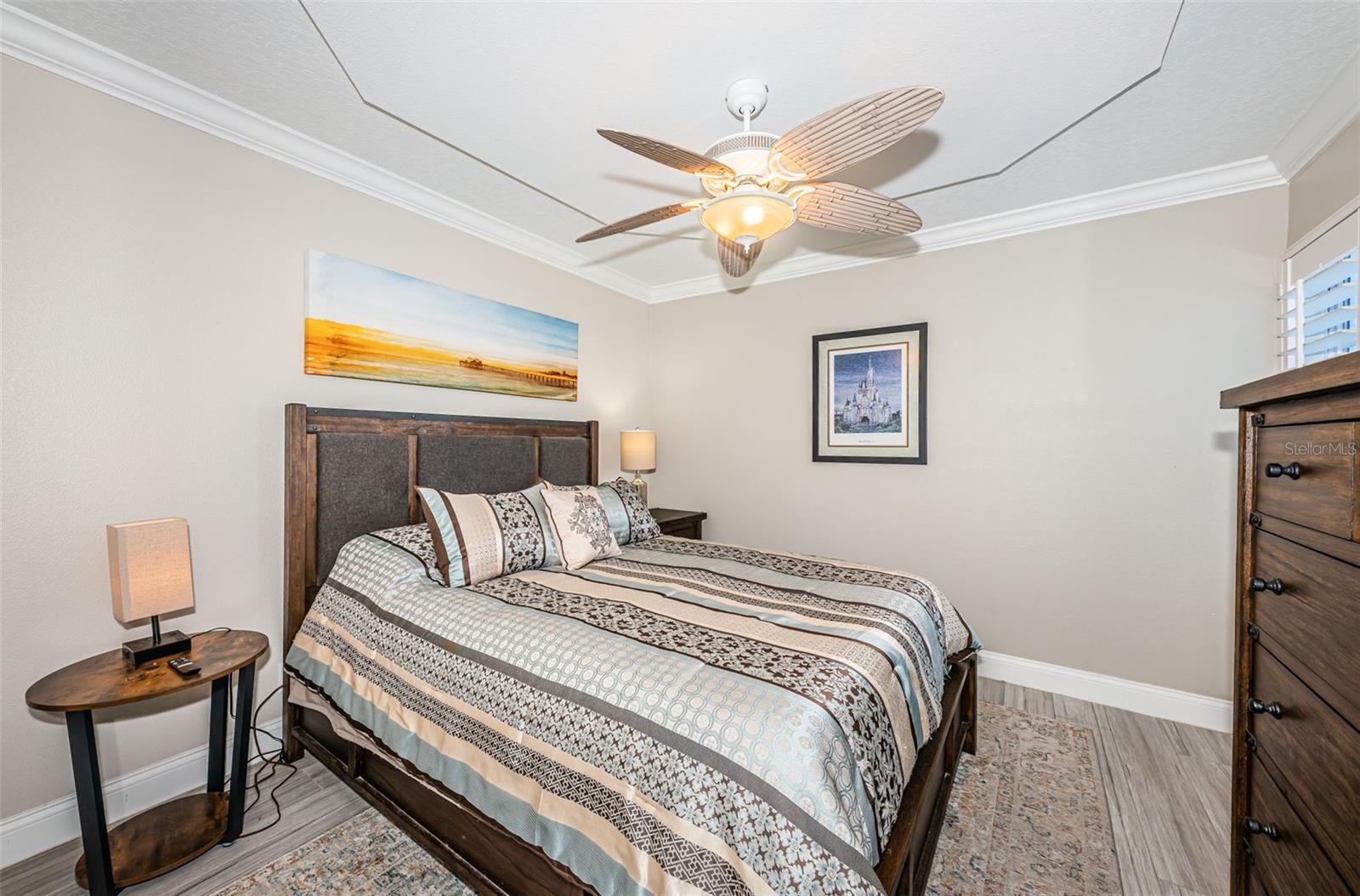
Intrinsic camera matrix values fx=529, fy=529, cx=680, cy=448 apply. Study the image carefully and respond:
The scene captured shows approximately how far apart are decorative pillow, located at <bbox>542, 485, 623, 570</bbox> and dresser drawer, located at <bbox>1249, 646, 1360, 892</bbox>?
215 centimetres

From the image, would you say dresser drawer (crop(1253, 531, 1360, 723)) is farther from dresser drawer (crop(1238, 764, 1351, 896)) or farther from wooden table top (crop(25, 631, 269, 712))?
wooden table top (crop(25, 631, 269, 712))

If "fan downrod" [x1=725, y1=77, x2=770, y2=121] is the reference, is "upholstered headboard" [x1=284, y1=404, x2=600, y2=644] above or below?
below

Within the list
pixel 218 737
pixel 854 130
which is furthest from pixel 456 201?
pixel 218 737

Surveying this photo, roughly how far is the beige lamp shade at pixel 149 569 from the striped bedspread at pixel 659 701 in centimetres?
51

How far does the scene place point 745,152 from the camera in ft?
5.85

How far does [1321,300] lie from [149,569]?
4.42m

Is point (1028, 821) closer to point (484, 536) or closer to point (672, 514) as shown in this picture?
point (484, 536)

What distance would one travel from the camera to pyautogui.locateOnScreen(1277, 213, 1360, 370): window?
1.92 meters

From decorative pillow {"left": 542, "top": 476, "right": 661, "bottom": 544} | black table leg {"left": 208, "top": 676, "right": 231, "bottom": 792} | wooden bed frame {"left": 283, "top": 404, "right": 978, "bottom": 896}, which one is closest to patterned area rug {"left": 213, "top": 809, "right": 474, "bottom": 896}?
wooden bed frame {"left": 283, "top": 404, "right": 978, "bottom": 896}

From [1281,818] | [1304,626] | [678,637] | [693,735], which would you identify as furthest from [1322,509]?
[678,637]

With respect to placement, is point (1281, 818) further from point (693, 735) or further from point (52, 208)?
point (52, 208)

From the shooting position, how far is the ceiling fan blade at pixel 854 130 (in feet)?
4.41

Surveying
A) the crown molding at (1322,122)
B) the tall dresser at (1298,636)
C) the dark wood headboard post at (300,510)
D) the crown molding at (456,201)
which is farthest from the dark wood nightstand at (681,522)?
the crown molding at (1322,122)

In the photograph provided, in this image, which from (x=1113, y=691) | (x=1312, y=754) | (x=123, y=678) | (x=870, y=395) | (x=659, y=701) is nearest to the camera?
(x=1312, y=754)
